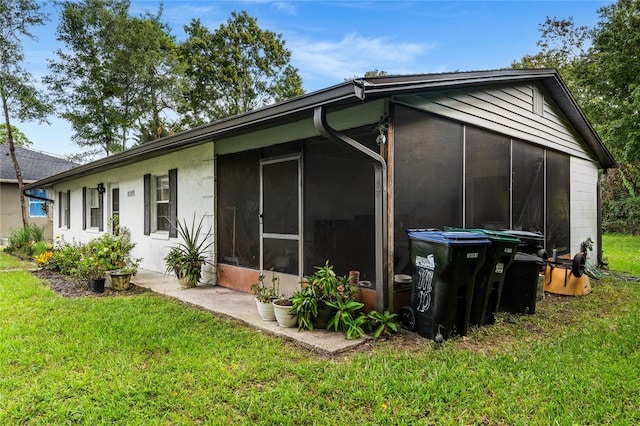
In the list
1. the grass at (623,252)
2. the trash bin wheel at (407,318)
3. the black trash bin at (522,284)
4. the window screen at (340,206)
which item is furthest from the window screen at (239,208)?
the grass at (623,252)

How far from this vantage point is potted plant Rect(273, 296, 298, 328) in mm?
4062

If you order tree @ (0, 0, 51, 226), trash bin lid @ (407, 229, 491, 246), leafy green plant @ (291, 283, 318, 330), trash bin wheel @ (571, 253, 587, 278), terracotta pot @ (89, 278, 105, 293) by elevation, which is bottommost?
terracotta pot @ (89, 278, 105, 293)

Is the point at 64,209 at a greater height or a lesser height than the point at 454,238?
greater

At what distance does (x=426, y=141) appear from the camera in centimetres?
452

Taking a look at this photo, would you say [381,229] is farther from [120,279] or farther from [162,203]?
[162,203]

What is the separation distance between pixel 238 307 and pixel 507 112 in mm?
4842

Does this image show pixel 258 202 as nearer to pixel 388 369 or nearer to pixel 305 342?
pixel 305 342

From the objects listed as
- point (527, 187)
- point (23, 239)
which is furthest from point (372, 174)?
point (23, 239)

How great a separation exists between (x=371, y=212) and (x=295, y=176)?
4.40 ft

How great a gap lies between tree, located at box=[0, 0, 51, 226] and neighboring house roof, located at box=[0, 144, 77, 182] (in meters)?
2.71

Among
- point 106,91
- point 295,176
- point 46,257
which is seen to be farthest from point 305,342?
point 106,91

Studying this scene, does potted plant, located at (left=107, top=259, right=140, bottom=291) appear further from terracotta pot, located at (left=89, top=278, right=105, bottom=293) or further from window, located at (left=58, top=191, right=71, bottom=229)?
window, located at (left=58, top=191, right=71, bottom=229)

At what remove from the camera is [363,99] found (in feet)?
11.0

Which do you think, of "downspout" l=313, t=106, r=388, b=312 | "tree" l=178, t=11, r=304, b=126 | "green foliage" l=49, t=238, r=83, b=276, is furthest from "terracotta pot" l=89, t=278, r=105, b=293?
"tree" l=178, t=11, r=304, b=126
